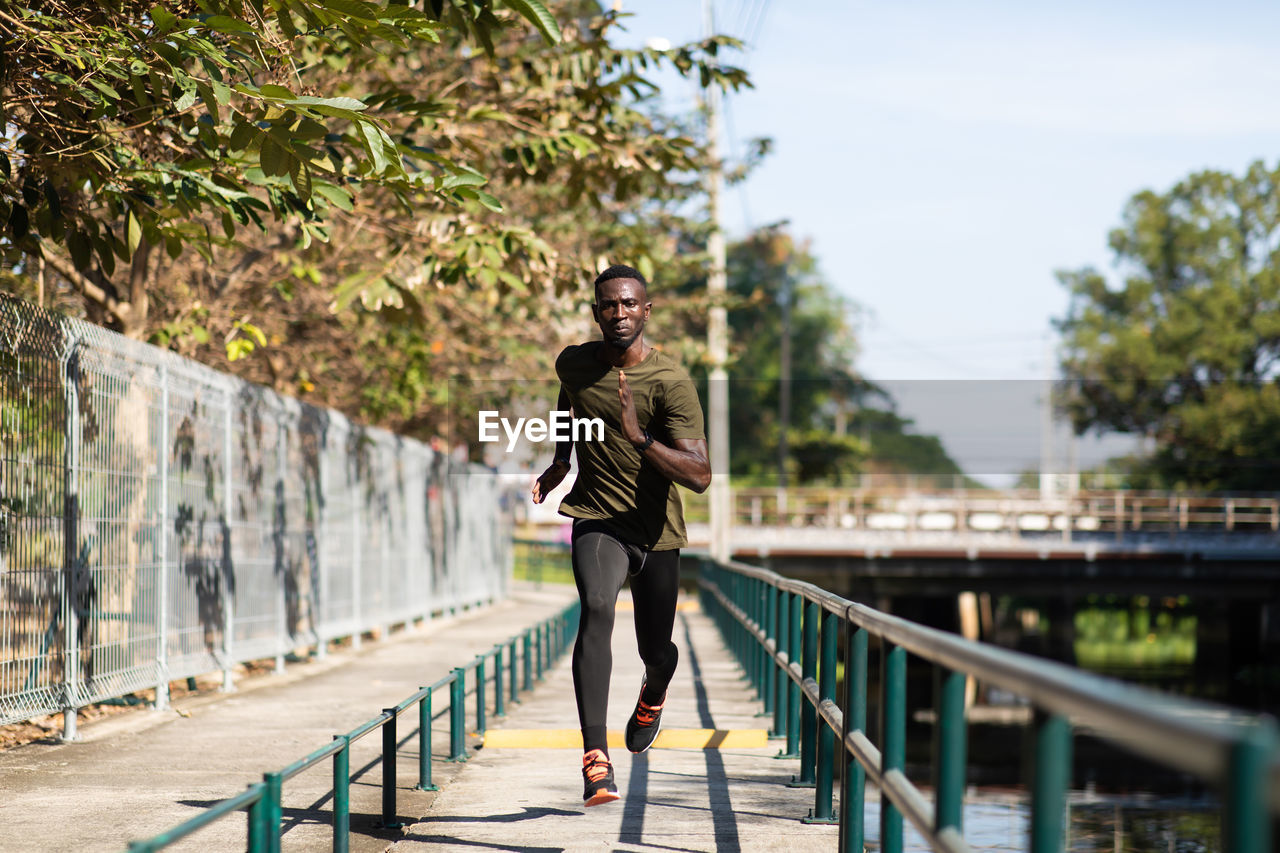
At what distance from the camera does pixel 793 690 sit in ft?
29.6

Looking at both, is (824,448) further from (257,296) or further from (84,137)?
(84,137)

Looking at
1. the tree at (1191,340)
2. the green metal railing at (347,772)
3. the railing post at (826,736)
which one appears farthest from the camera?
the tree at (1191,340)

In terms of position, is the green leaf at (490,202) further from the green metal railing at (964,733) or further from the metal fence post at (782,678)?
the metal fence post at (782,678)

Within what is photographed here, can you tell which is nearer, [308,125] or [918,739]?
[308,125]

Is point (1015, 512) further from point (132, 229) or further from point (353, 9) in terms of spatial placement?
point (353, 9)

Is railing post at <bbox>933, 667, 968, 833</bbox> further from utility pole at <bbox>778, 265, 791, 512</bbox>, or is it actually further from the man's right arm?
utility pole at <bbox>778, 265, 791, 512</bbox>

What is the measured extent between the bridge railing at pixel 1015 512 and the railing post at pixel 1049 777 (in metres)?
43.8

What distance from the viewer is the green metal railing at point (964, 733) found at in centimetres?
187

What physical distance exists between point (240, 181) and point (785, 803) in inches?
192

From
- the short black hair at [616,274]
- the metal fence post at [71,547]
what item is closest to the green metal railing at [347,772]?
the short black hair at [616,274]

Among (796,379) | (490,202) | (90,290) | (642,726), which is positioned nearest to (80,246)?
(490,202)

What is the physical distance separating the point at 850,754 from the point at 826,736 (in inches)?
49.9

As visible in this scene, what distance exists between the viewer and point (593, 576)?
19.7 feet

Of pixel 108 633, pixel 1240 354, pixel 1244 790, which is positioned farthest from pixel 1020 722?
pixel 1240 354
